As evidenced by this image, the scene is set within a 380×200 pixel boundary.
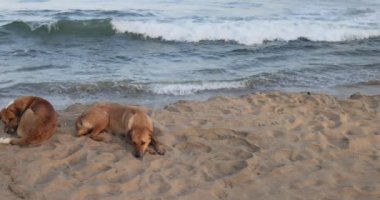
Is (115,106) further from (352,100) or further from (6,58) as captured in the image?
(6,58)

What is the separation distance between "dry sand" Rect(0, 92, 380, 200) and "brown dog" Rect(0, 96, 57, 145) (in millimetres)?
117

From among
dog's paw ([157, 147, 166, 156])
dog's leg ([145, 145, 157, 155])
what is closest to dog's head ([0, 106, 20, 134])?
dog's leg ([145, 145, 157, 155])

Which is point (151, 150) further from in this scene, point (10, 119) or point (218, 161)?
point (10, 119)

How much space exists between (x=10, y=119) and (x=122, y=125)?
1.22 meters

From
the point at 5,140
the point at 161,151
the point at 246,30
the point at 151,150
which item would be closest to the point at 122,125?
the point at 151,150

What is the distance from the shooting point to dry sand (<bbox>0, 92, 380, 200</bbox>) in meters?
4.46

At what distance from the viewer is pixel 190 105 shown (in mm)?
6969

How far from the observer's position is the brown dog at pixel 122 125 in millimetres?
5312

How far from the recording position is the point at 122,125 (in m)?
5.66

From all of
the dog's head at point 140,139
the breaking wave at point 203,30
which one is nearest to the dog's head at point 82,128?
the dog's head at point 140,139

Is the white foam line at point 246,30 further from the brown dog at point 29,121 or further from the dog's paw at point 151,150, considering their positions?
the dog's paw at point 151,150

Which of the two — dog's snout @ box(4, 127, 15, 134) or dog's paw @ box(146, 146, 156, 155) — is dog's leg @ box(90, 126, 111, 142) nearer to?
dog's paw @ box(146, 146, 156, 155)

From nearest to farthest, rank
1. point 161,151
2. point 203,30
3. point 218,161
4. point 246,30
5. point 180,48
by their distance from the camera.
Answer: point 218,161, point 161,151, point 180,48, point 203,30, point 246,30

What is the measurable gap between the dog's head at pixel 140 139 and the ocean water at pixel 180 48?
2.38 metres
